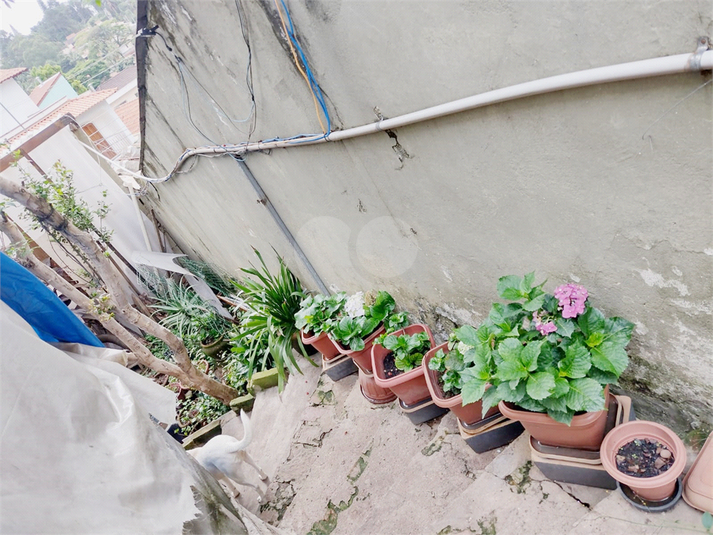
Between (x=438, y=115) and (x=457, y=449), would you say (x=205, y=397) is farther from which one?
(x=438, y=115)

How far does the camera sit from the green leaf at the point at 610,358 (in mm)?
1343

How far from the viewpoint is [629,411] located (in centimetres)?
152

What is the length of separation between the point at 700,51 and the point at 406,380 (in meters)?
1.69

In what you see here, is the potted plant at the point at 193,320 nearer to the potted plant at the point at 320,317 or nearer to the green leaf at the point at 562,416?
the potted plant at the point at 320,317

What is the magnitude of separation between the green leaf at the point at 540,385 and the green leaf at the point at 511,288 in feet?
0.91

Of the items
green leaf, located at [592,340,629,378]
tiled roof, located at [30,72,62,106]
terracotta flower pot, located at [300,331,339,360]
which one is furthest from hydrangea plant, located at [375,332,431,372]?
tiled roof, located at [30,72,62,106]

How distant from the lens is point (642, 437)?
141cm

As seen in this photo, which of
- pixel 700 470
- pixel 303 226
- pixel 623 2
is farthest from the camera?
pixel 303 226

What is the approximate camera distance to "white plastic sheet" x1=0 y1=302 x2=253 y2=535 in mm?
1163

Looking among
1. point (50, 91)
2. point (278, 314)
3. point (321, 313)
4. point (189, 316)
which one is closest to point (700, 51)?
point (321, 313)

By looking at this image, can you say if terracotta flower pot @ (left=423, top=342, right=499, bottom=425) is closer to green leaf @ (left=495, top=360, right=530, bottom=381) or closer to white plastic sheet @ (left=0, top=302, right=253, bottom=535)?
green leaf @ (left=495, top=360, right=530, bottom=381)

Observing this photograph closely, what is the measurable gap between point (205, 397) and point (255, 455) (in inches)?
52.3

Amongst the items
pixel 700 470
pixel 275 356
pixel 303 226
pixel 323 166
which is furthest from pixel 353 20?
pixel 275 356

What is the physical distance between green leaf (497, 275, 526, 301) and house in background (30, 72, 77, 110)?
19.0 m
